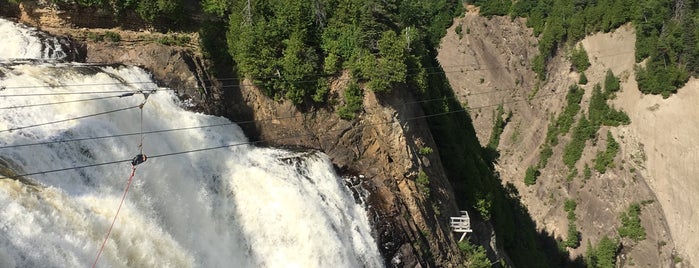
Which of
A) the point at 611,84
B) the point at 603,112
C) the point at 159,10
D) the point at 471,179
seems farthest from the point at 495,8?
the point at 159,10

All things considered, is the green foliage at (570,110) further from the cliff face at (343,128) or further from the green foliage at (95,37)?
the green foliage at (95,37)

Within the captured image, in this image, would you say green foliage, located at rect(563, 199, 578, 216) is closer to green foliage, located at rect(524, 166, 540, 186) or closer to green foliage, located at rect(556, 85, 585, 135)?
green foliage, located at rect(524, 166, 540, 186)

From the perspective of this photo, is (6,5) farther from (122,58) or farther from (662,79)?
(662,79)

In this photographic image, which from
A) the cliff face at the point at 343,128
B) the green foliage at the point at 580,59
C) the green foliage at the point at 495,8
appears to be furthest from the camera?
the green foliage at the point at 495,8

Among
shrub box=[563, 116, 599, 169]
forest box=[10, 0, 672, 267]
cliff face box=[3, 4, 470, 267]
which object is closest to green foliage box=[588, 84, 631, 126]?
shrub box=[563, 116, 599, 169]

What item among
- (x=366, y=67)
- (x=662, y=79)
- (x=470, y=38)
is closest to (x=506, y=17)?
(x=470, y=38)

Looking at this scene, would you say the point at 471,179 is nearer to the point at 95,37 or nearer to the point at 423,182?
the point at 423,182

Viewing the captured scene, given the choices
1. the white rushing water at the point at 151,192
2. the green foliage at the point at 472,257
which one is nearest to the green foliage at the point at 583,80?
the green foliage at the point at 472,257
